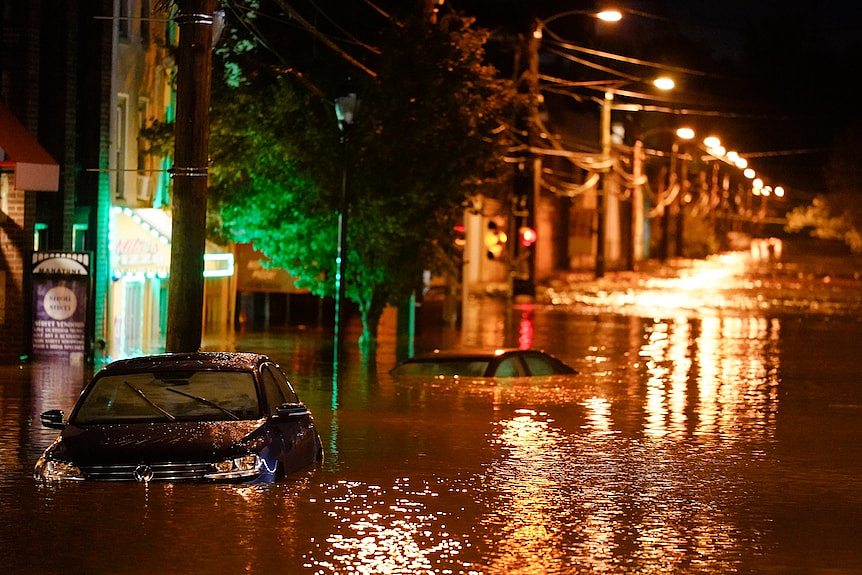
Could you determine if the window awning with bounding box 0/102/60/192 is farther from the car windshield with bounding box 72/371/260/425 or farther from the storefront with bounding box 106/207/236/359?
the car windshield with bounding box 72/371/260/425

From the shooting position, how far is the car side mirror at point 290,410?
12461 millimetres

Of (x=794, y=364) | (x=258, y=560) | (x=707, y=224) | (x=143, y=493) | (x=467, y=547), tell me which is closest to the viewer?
(x=258, y=560)

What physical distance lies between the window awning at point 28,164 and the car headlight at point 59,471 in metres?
12.4

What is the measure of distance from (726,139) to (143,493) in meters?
129

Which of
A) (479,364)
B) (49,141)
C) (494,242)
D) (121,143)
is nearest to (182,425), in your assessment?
(479,364)

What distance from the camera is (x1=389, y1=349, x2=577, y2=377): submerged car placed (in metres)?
24.6

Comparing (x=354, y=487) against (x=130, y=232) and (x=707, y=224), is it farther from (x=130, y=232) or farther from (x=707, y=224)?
(x=707, y=224)

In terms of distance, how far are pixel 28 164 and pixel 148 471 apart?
1303cm

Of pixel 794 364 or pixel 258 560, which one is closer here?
pixel 258 560

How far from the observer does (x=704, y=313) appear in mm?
49031

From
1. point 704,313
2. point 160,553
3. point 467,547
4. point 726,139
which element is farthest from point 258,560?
point 726,139

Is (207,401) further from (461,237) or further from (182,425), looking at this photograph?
(461,237)

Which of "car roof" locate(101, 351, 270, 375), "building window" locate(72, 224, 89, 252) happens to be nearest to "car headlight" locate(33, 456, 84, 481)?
"car roof" locate(101, 351, 270, 375)

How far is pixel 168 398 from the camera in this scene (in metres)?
12.7
